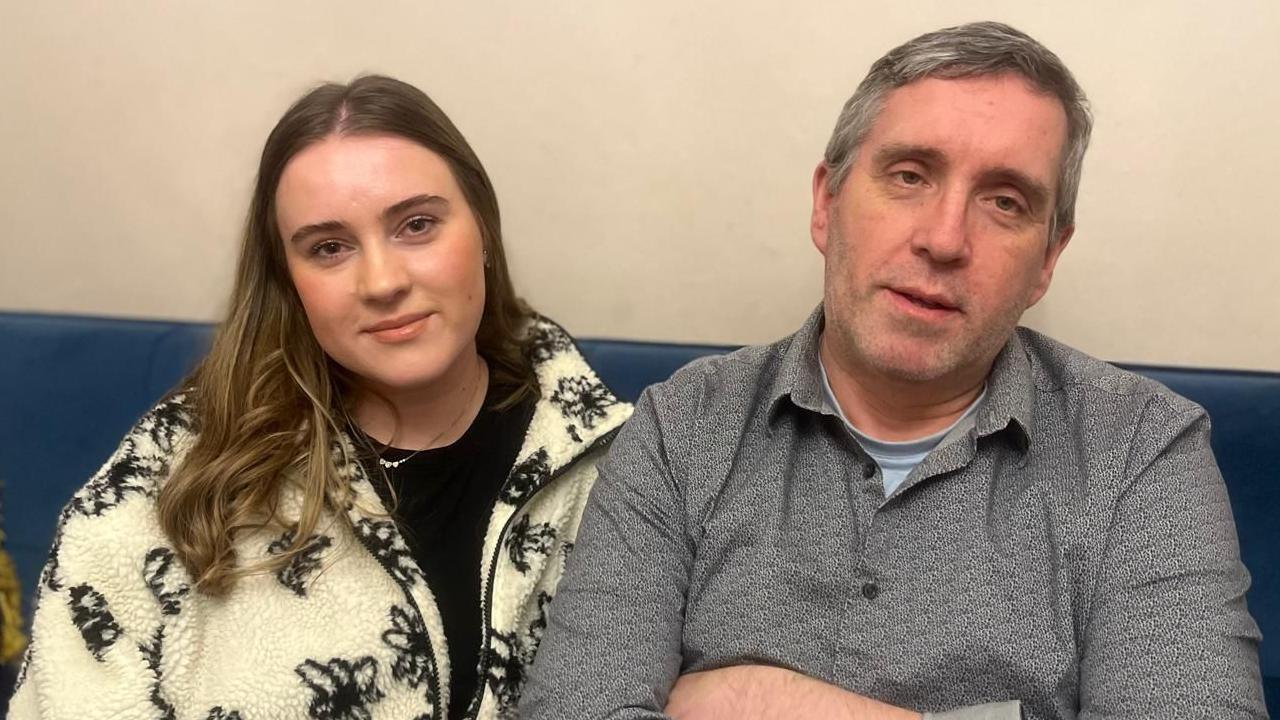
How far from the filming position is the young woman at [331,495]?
57.3 inches

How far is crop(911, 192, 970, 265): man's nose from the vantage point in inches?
50.8

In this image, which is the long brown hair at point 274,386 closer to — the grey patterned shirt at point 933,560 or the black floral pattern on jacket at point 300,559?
the black floral pattern on jacket at point 300,559

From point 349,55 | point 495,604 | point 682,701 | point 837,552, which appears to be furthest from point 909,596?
point 349,55

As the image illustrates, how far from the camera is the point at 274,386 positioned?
1.59 metres

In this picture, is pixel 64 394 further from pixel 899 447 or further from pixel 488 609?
pixel 899 447

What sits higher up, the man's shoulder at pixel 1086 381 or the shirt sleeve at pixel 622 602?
the man's shoulder at pixel 1086 381

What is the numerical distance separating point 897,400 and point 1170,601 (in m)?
0.41

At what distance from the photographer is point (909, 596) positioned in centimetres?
130

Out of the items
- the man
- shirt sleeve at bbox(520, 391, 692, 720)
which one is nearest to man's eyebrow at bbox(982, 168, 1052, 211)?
the man

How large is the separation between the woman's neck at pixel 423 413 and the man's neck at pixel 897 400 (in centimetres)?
58

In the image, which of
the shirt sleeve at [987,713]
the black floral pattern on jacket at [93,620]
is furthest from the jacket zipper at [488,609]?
the shirt sleeve at [987,713]

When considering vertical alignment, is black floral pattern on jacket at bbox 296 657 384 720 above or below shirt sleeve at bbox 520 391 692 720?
below

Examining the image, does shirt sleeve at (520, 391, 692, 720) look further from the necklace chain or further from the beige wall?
the beige wall

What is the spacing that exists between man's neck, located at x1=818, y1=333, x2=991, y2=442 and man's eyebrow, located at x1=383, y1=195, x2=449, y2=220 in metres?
0.61
